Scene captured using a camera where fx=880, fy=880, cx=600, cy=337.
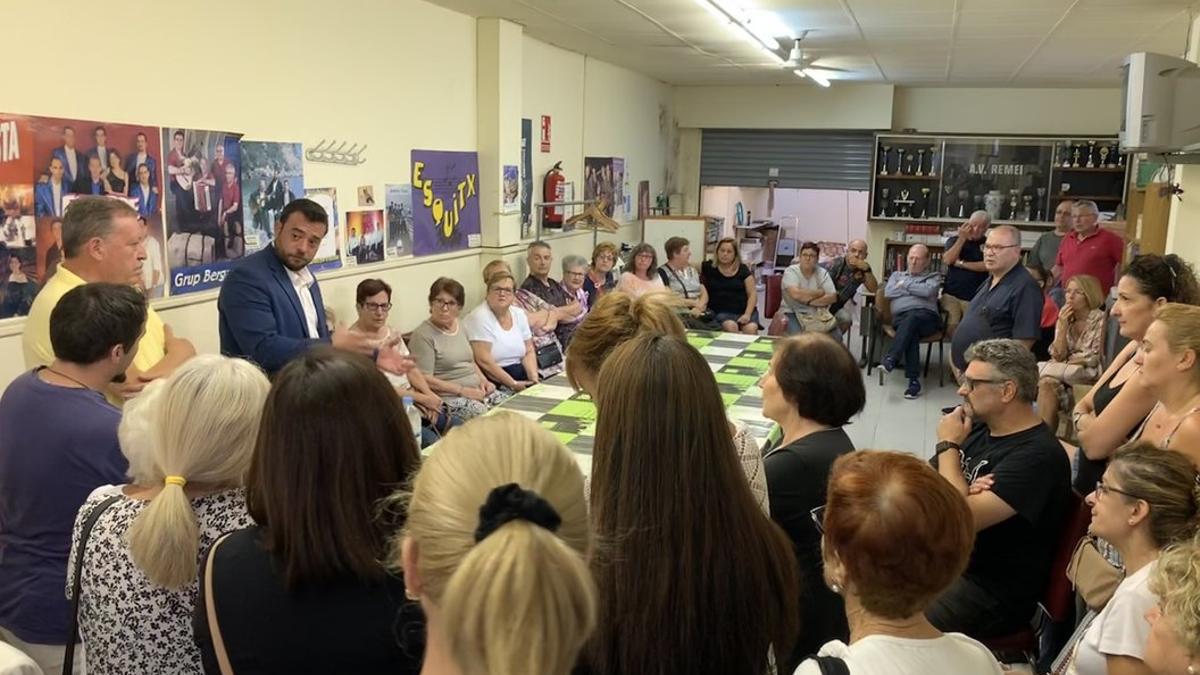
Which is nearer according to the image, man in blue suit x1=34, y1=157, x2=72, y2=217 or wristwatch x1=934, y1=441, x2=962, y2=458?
wristwatch x1=934, y1=441, x2=962, y2=458

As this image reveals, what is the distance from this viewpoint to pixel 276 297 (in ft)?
11.2

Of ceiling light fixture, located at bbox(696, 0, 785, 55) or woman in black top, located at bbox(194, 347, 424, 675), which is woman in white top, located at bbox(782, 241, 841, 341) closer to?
ceiling light fixture, located at bbox(696, 0, 785, 55)

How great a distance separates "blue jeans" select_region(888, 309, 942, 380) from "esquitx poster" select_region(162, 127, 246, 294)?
5.56 metres

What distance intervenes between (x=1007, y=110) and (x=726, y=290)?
16.5 ft

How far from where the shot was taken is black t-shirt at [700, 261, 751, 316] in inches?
293

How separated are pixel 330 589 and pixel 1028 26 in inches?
244

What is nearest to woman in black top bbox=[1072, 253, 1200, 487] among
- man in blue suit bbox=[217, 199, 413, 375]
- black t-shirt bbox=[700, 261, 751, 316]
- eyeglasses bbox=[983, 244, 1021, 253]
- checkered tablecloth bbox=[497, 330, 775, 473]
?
checkered tablecloth bbox=[497, 330, 775, 473]

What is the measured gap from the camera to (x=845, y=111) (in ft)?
33.6

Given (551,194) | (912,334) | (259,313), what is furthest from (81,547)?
(912,334)

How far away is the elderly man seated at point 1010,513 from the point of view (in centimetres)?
248

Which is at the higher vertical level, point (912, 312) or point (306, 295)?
point (306, 295)

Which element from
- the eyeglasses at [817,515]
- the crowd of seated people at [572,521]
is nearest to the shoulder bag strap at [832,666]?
the crowd of seated people at [572,521]

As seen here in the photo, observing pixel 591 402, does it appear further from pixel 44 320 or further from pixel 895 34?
pixel 895 34

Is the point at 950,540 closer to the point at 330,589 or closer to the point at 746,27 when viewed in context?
the point at 330,589
